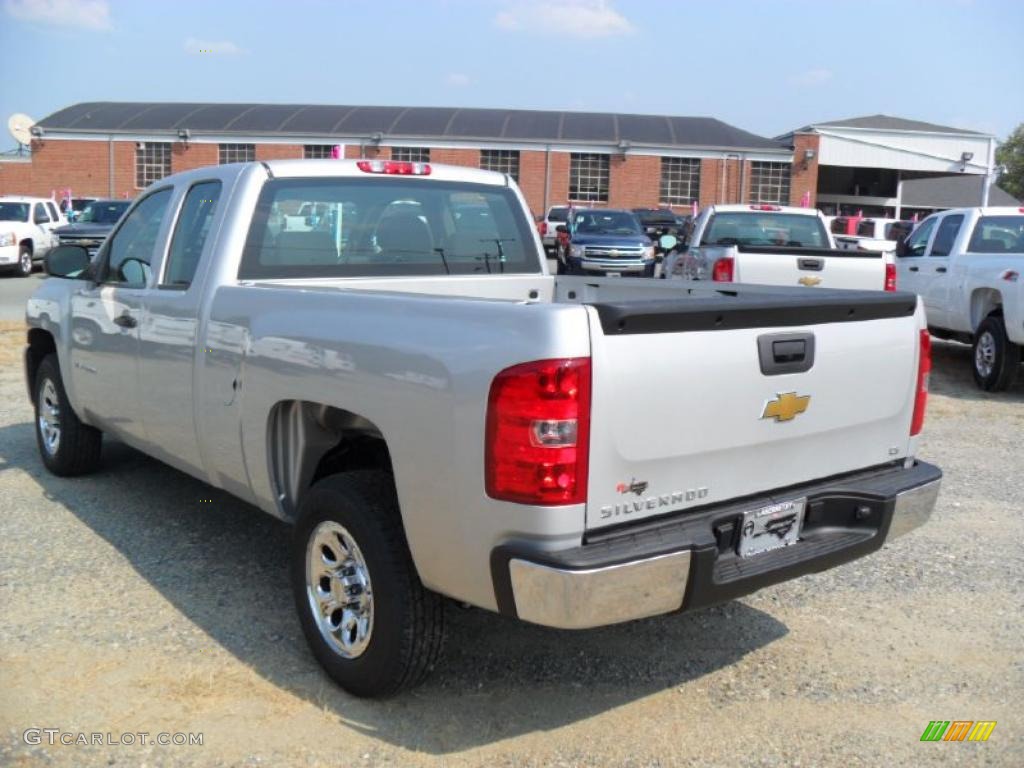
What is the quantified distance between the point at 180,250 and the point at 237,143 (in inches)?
1834

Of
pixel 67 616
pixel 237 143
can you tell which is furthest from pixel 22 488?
pixel 237 143

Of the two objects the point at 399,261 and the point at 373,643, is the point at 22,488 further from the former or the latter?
the point at 373,643

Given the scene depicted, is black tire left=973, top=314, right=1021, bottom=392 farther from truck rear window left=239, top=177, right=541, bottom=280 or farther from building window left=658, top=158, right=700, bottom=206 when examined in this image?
building window left=658, top=158, right=700, bottom=206

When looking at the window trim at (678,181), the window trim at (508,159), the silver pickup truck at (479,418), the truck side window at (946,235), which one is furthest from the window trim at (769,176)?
the silver pickup truck at (479,418)

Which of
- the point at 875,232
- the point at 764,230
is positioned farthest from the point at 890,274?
the point at 875,232

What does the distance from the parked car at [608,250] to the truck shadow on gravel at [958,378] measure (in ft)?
32.2

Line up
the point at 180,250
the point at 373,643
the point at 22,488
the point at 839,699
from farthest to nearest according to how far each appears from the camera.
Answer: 1. the point at 22,488
2. the point at 180,250
3. the point at 839,699
4. the point at 373,643

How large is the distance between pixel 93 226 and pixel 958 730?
23129 millimetres

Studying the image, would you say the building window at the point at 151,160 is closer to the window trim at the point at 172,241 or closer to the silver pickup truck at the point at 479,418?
the window trim at the point at 172,241

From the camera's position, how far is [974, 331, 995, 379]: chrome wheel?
10305 mm

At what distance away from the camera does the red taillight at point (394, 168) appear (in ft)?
16.1

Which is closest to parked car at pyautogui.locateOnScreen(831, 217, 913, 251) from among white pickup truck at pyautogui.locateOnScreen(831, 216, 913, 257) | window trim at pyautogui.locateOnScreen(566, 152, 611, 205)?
white pickup truck at pyautogui.locateOnScreen(831, 216, 913, 257)

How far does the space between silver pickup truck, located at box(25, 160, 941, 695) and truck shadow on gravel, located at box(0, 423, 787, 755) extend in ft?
0.64

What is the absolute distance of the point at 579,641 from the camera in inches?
161
